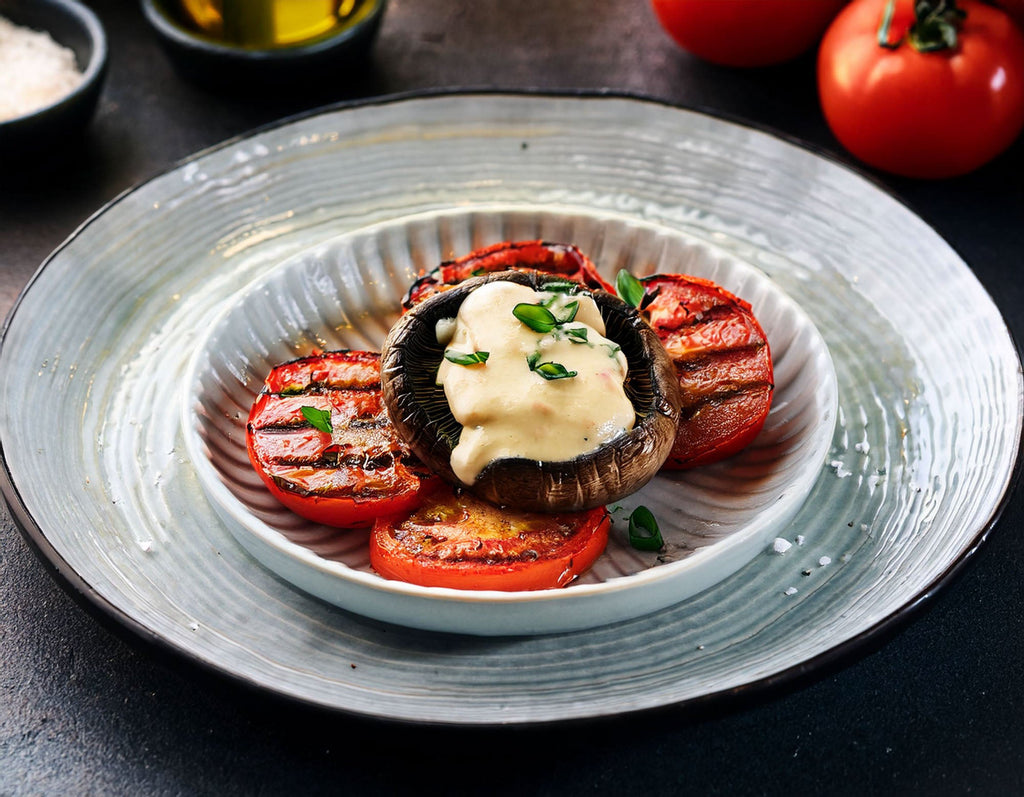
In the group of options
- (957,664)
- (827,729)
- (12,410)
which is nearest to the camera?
(827,729)

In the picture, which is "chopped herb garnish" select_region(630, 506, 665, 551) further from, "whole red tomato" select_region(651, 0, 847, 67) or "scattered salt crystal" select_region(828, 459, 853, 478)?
"whole red tomato" select_region(651, 0, 847, 67)

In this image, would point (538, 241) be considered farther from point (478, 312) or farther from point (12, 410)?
point (12, 410)

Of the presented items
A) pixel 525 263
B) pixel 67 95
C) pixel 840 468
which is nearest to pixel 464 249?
pixel 525 263

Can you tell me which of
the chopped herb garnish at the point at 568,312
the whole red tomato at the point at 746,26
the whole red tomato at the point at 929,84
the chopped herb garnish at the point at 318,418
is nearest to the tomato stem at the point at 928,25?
the whole red tomato at the point at 929,84

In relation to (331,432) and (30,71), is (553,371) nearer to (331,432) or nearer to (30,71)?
(331,432)

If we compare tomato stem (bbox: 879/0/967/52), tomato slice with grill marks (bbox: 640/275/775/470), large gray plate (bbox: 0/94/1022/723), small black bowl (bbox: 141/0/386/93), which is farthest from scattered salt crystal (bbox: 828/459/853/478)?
small black bowl (bbox: 141/0/386/93)

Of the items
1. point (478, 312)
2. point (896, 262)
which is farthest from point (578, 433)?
point (896, 262)
